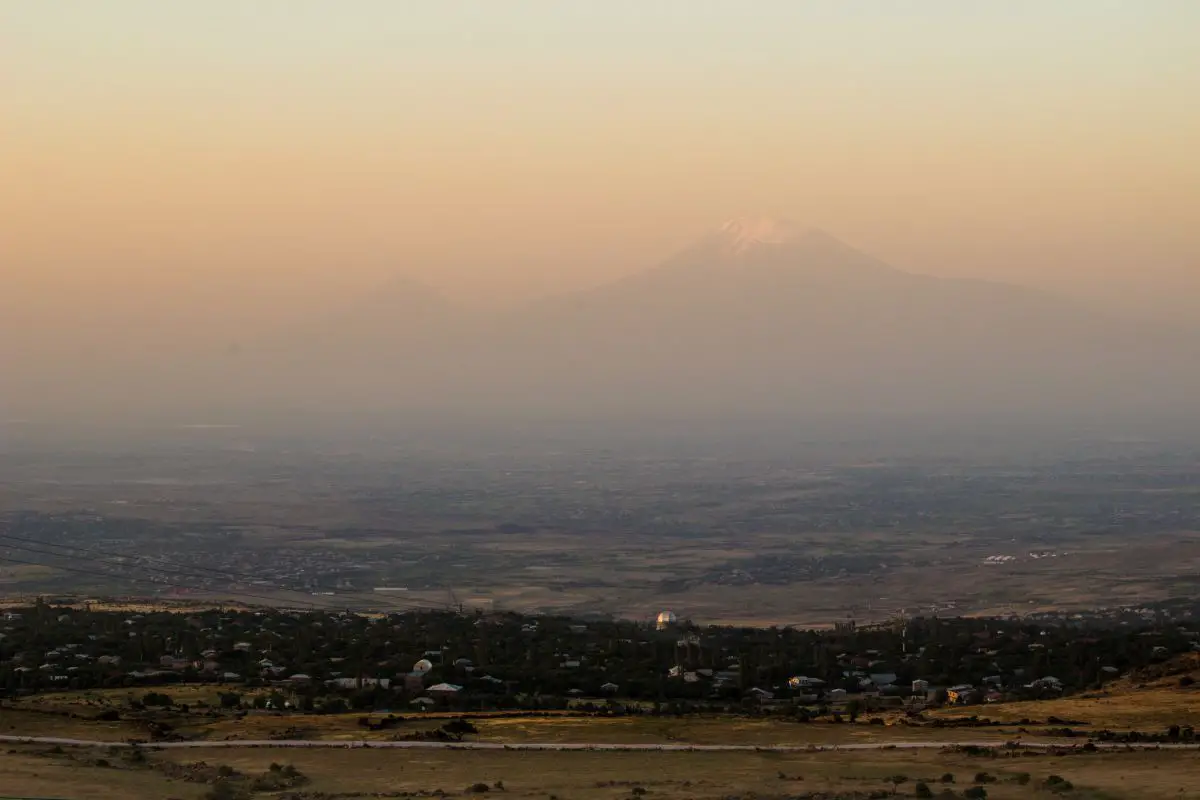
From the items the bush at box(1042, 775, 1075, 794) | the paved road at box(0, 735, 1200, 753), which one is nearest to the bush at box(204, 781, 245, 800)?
the paved road at box(0, 735, 1200, 753)

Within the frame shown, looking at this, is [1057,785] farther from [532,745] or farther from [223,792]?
[223,792]

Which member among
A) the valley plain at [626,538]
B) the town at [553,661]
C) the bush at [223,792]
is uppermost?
the valley plain at [626,538]

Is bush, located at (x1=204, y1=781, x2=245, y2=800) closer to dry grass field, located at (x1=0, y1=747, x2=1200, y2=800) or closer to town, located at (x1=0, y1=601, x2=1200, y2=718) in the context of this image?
dry grass field, located at (x1=0, y1=747, x2=1200, y2=800)

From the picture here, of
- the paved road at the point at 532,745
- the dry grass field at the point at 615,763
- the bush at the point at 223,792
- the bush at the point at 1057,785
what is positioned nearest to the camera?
the bush at the point at 1057,785

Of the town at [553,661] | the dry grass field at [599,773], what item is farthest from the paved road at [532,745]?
the town at [553,661]

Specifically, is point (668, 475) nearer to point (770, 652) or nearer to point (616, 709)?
point (770, 652)

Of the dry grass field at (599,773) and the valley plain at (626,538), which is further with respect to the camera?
the valley plain at (626,538)

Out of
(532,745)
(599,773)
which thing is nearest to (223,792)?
(599,773)

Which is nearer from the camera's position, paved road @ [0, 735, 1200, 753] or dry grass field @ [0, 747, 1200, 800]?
dry grass field @ [0, 747, 1200, 800]

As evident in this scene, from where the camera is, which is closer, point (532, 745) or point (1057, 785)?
point (1057, 785)

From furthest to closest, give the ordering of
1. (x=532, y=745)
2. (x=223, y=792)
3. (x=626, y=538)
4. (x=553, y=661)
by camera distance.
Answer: (x=626, y=538) < (x=553, y=661) < (x=532, y=745) < (x=223, y=792)

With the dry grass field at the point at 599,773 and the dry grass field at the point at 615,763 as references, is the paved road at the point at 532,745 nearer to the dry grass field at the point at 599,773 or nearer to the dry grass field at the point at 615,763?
the dry grass field at the point at 615,763
